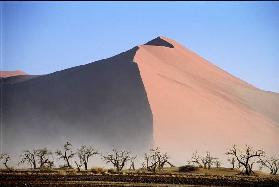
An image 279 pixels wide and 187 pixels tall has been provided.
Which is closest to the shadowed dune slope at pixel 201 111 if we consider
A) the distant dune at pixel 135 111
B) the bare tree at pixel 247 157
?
the distant dune at pixel 135 111

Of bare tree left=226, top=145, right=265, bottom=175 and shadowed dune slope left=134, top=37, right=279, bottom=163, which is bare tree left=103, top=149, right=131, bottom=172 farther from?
shadowed dune slope left=134, top=37, right=279, bottom=163

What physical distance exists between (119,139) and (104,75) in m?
40.7

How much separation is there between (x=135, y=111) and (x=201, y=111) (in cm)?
2517

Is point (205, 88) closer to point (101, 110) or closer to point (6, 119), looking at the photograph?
point (101, 110)

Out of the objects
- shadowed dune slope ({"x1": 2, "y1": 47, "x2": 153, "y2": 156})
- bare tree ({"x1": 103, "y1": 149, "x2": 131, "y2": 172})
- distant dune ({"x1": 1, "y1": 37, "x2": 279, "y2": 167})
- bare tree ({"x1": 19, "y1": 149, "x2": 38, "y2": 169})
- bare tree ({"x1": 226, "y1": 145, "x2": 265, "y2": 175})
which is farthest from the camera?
shadowed dune slope ({"x1": 2, "y1": 47, "x2": 153, "y2": 156})

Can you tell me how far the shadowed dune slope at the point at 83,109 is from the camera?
408 ft

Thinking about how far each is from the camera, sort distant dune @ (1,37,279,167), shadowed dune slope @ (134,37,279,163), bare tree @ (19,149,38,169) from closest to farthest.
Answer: bare tree @ (19,149,38,169) < shadowed dune slope @ (134,37,279,163) < distant dune @ (1,37,279,167)

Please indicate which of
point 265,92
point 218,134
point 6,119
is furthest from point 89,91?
point 265,92

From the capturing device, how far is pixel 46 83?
164250mm

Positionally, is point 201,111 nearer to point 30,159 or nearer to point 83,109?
point 83,109

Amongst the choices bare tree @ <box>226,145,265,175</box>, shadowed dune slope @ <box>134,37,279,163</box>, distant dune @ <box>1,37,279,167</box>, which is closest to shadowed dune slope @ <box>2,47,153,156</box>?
distant dune @ <box>1,37,279,167</box>

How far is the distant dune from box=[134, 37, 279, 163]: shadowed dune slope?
0.30 m

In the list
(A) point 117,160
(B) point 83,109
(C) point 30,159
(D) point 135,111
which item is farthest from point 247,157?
(B) point 83,109

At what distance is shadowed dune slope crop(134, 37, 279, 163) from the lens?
403 ft
